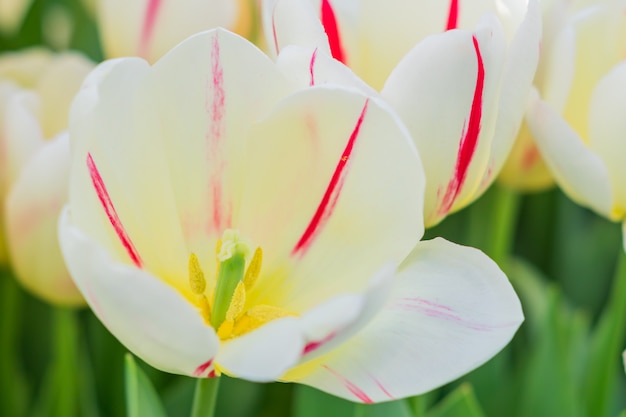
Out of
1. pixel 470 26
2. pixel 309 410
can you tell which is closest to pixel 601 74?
pixel 470 26

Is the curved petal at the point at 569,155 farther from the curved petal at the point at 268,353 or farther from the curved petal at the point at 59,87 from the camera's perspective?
the curved petal at the point at 59,87

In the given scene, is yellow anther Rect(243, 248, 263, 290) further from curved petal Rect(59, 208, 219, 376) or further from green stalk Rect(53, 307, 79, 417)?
green stalk Rect(53, 307, 79, 417)

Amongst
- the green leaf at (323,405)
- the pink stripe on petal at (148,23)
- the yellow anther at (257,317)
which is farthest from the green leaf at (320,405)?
the pink stripe on petal at (148,23)

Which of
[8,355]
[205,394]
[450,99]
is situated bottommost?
Result: [8,355]

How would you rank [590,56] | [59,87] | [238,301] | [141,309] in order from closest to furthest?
[141,309] < [238,301] < [590,56] < [59,87]

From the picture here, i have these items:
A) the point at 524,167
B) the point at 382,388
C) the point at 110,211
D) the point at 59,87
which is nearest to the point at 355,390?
the point at 382,388

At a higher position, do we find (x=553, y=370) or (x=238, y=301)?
(x=238, y=301)

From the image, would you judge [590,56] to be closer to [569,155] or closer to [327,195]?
Answer: [569,155]

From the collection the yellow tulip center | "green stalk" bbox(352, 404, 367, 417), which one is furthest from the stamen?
"green stalk" bbox(352, 404, 367, 417)
